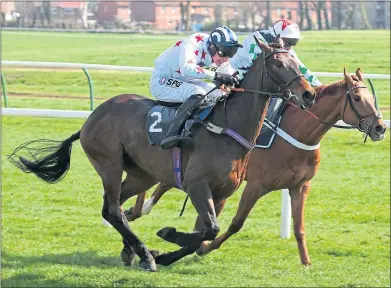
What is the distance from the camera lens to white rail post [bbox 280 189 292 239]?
812cm

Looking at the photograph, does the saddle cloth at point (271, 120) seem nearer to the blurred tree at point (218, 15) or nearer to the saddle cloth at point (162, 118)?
the saddle cloth at point (162, 118)

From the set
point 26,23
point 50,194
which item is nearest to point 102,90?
point 26,23

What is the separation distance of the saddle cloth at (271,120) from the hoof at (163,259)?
4.32 feet

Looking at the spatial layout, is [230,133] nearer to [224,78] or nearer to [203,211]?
[224,78]

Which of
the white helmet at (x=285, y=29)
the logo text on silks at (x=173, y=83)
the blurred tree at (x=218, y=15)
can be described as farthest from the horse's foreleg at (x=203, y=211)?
the blurred tree at (x=218, y=15)

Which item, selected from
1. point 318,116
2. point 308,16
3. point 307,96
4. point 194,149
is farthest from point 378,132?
point 308,16

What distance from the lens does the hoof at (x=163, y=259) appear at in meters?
5.95

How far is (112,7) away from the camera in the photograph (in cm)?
1897

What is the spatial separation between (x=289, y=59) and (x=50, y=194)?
16.9 ft

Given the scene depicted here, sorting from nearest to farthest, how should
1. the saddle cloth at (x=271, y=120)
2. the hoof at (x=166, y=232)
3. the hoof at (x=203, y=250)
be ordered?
the hoof at (x=166, y=232) → the saddle cloth at (x=271, y=120) → the hoof at (x=203, y=250)

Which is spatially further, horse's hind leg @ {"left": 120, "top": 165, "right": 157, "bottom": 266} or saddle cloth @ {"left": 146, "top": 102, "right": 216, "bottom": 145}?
horse's hind leg @ {"left": 120, "top": 165, "right": 157, "bottom": 266}

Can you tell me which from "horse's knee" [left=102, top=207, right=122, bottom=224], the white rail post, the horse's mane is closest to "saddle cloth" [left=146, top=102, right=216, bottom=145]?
"horse's knee" [left=102, top=207, right=122, bottom=224]

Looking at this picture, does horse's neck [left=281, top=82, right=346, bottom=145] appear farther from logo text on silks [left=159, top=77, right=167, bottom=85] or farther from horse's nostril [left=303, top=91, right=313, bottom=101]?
horse's nostril [left=303, top=91, right=313, bottom=101]

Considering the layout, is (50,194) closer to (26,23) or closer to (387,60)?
(26,23)
